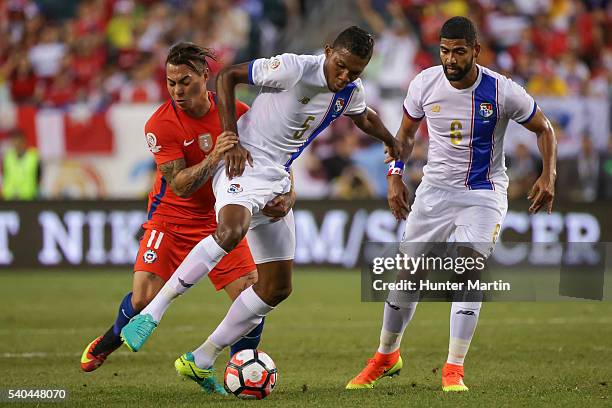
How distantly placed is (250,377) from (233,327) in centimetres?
35

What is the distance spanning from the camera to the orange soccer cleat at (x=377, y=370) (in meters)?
6.77

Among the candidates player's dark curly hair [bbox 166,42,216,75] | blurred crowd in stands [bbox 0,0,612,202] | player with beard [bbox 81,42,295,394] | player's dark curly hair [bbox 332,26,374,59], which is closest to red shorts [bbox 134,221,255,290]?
player with beard [bbox 81,42,295,394]

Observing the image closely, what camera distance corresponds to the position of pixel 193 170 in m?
6.41

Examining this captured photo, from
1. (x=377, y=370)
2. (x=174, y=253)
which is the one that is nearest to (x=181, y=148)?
(x=174, y=253)

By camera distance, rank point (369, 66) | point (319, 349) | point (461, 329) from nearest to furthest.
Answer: point (461, 329) < point (319, 349) < point (369, 66)

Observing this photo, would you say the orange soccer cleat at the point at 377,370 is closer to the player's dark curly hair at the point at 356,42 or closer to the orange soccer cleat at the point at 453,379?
the orange soccer cleat at the point at 453,379

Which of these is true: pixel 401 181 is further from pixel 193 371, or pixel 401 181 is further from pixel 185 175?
pixel 193 371

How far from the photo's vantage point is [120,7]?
1945cm

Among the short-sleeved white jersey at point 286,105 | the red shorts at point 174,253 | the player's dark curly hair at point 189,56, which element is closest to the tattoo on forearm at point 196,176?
the short-sleeved white jersey at point 286,105

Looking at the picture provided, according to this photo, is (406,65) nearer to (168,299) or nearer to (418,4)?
(418,4)

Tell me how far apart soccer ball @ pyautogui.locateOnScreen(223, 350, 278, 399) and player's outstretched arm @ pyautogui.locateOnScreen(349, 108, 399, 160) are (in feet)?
5.27

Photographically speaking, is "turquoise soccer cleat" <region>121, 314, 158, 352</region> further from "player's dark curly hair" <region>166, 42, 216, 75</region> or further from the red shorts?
"player's dark curly hair" <region>166, 42, 216, 75</region>

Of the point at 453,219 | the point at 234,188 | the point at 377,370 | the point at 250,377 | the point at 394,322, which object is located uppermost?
the point at 234,188

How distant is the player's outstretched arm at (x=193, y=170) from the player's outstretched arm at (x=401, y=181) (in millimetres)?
1170
